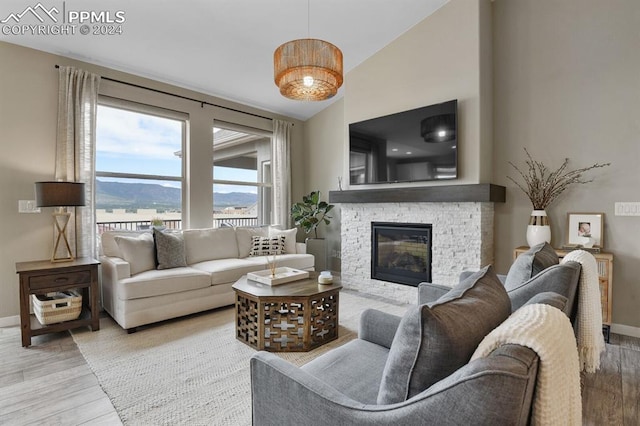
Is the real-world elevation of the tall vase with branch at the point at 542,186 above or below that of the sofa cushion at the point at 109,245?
above

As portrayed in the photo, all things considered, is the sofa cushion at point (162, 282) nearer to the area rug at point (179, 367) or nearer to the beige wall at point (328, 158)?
the area rug at point (179, 367)

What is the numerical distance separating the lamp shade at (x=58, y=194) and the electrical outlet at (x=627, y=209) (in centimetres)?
506

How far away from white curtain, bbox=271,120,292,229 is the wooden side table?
2.86 meters

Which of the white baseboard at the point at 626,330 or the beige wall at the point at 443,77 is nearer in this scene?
the white baseboard at the point at 626,330

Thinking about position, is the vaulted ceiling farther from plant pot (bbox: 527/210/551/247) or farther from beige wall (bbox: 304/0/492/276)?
plant pot (bbox: 527/210/551/247)

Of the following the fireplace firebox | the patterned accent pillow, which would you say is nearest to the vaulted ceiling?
the patterned accent pillow

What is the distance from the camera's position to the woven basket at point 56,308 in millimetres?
2860

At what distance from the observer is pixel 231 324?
3.28 meters

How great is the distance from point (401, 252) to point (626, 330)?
2.24 metres

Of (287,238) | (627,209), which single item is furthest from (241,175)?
(627,209)

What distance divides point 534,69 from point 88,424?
190 inches

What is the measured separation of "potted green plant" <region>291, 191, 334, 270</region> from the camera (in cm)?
537

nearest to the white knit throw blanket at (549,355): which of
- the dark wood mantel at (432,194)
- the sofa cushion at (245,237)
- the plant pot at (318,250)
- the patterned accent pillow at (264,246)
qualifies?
the dark wood mantel at (432,194)

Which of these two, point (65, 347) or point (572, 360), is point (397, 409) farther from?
point (65, 347)
